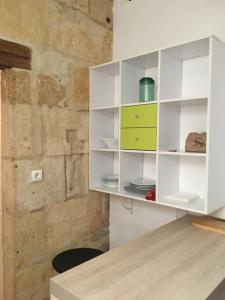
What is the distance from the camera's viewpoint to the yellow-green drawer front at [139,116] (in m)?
1.66

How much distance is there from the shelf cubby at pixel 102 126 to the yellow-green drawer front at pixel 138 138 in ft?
0.90

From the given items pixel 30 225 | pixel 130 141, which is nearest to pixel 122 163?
pixel 130 141

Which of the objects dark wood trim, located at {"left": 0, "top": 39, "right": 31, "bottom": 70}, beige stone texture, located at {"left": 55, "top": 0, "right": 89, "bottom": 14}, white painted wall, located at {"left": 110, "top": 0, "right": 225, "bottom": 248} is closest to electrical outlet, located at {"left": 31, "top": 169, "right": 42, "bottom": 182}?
dark wood trim, located at {"left": 0, "top": 39, "right": 31, "bottom": 70}

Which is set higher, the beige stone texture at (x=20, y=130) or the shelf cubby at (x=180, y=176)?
the beige stone texture at (x=20, y=130)

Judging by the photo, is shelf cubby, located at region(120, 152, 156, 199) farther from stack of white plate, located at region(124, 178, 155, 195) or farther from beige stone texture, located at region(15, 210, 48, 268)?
beige stone texture, located at region(15, 210, 48, 268)

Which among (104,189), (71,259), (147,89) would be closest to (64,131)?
(104,189)

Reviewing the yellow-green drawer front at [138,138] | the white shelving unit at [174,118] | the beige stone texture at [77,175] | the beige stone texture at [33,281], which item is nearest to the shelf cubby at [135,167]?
the white shelving unit at [174,118]

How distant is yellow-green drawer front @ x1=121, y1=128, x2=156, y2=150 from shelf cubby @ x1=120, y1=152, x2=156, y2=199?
111 mm

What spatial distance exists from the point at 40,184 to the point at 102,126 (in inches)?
28.4

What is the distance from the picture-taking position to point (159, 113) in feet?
5.29

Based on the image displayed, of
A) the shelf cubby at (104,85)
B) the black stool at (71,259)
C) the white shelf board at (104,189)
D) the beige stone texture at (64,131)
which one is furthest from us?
the shelf cubby at (104,85)

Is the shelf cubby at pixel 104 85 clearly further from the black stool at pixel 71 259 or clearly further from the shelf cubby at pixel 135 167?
the black stool at pixel 71 259

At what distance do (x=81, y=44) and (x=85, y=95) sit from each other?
40 centimetres

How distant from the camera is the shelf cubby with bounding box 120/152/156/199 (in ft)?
6.20
